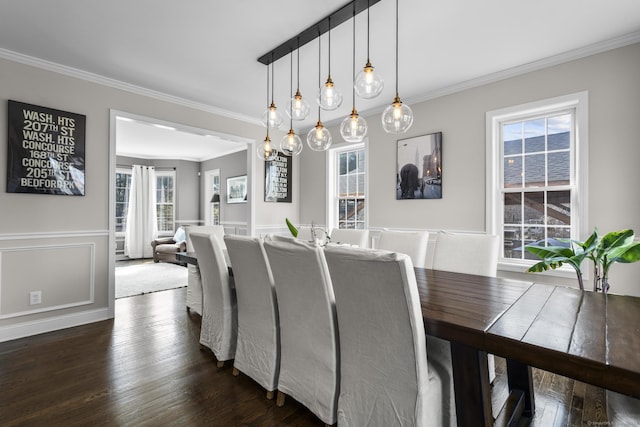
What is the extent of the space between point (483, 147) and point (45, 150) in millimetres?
4547

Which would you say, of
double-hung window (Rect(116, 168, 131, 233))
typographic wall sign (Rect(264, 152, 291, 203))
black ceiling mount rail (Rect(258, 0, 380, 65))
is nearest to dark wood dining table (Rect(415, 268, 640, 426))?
black ceiling mount rail (Rect(258, 0, 380, 65))

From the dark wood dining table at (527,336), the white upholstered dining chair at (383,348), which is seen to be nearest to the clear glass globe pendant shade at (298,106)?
the white upholstered dining chair at (383,348)

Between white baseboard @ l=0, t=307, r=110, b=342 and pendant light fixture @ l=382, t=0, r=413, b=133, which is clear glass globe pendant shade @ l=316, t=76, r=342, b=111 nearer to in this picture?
pendant light fixture @ l=382, t=0, r=413, b=133

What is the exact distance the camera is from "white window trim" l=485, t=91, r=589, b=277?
279 cm

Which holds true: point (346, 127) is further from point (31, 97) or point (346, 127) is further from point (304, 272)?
Answer: point (31, 97)

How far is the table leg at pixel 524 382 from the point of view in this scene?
1.76m

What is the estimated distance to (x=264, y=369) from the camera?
1.95m

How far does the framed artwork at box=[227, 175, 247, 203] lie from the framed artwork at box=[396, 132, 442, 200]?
12.7 feet

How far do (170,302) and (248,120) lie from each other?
284cm

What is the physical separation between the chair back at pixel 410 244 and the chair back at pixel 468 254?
0.13 metres

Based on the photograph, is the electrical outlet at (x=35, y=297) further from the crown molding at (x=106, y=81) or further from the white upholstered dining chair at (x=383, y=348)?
the white upholstered dining chair at (x=383, y=348)

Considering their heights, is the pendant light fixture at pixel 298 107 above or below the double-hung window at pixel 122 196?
above

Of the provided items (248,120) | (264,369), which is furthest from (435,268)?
(248,120)

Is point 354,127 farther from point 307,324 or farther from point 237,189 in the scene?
point 237,189
